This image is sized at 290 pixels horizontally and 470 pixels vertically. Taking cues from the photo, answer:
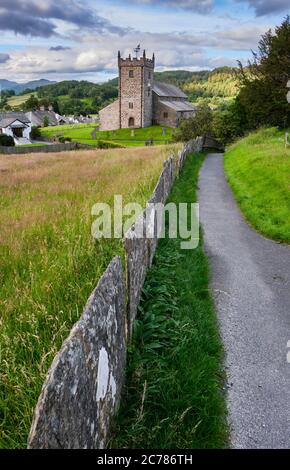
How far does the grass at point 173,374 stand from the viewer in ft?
12.1

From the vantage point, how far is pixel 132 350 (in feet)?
15.2

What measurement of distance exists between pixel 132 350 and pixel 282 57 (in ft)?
94.6

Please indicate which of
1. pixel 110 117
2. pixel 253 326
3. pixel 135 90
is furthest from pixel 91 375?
pixel 110 117

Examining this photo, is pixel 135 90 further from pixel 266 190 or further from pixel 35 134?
pixel 266 190

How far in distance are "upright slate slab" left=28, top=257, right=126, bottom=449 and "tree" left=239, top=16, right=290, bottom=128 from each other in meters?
28.0

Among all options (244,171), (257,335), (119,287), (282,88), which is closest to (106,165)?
(244,171)

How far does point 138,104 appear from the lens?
269ft

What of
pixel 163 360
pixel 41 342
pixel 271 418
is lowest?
pixel 271 418

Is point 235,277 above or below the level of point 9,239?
below

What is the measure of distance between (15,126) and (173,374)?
306ft

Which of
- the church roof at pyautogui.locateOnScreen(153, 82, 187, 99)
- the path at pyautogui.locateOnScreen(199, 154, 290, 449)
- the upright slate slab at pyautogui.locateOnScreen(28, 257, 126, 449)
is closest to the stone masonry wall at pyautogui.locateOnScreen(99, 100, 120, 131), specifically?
the church roof at pyautogui.locateOnScreen(153, 82, 187, 99)

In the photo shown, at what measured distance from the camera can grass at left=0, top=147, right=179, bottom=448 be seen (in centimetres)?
337
